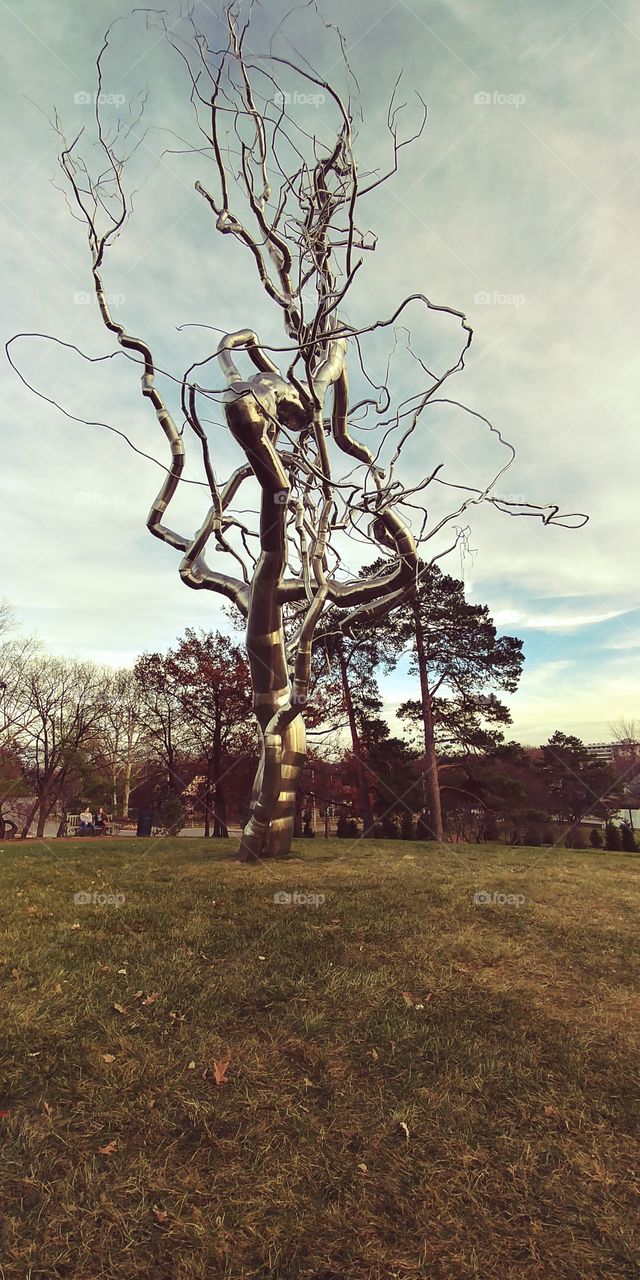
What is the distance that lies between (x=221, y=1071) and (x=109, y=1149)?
0.77m

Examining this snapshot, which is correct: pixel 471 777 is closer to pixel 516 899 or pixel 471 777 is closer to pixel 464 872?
pixel 464 872

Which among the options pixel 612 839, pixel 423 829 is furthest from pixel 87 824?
pixel 612 839

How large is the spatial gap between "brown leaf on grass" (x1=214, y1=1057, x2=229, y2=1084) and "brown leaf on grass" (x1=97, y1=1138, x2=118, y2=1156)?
68 centimetres

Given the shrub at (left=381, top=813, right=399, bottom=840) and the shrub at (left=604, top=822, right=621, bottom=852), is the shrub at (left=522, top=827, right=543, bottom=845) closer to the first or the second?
the shrub at (left=604, top=822, right=621, bottom=852)

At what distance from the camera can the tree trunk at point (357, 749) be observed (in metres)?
22.0

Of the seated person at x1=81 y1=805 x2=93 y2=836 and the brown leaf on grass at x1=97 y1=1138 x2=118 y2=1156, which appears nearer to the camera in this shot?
the brown leaf on grass at x1=97 y1=1138 x2=118 y2=1156

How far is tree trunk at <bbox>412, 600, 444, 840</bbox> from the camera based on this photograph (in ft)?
66.8

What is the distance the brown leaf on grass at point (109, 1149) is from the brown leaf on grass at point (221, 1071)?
0.68 m

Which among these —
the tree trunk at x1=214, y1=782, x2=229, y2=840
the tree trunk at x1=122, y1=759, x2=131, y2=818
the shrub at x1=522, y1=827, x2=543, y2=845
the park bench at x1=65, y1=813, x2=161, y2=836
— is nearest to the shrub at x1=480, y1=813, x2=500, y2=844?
the shrub at x1=522, y1=827, x2=543, y2=845

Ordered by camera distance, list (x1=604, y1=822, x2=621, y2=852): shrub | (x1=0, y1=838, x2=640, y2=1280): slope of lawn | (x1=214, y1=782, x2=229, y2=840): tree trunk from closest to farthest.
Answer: (x1=0, y1=838, x2=640, y2=1280): slope of lawn → (x1=604, y1=822, x2=621, y2=852): shrub → (x1=214, y1=782, x2=229, y2=840): tree trunk

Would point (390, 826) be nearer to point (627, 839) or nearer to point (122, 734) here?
point (627, 839)

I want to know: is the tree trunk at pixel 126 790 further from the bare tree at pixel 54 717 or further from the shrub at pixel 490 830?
the shrub at pixel 490 830

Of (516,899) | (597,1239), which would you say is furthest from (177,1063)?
(516,899)

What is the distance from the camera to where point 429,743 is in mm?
21125
